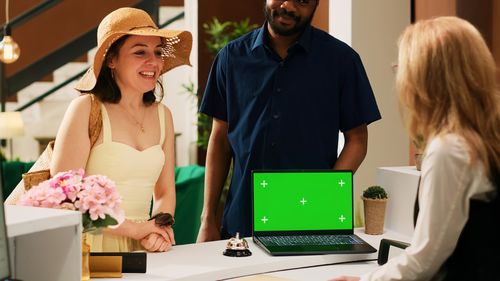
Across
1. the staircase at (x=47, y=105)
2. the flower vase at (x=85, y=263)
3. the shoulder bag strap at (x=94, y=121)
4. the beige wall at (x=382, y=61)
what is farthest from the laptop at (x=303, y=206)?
the staircase at (x=47, y=105)

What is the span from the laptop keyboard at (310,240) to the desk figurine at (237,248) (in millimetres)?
96

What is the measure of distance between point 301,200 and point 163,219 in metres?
0.48

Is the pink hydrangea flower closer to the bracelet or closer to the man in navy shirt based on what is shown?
the bracelet

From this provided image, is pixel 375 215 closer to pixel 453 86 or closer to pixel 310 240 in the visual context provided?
pixel 310 240

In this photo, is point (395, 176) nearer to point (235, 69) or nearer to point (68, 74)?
point (235, 69)

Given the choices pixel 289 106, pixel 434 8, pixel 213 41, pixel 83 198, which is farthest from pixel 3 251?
pixel 213 41

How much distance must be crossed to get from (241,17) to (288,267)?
5.31 m

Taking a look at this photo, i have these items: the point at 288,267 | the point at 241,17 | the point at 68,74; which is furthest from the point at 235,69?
the point at 68,74

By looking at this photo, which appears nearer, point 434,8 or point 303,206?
point 303,206

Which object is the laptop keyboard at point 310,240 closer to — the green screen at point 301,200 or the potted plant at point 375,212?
the green screen at point 301,200

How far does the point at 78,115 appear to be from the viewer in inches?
108

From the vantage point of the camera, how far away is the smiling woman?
2.79 metres

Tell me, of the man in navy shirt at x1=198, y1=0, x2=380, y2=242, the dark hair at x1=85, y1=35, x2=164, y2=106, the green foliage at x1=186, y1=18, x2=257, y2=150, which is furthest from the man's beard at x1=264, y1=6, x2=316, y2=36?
the green foliage at x1=186, y1=18, x2=257, y2=150

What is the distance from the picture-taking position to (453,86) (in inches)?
72.1
